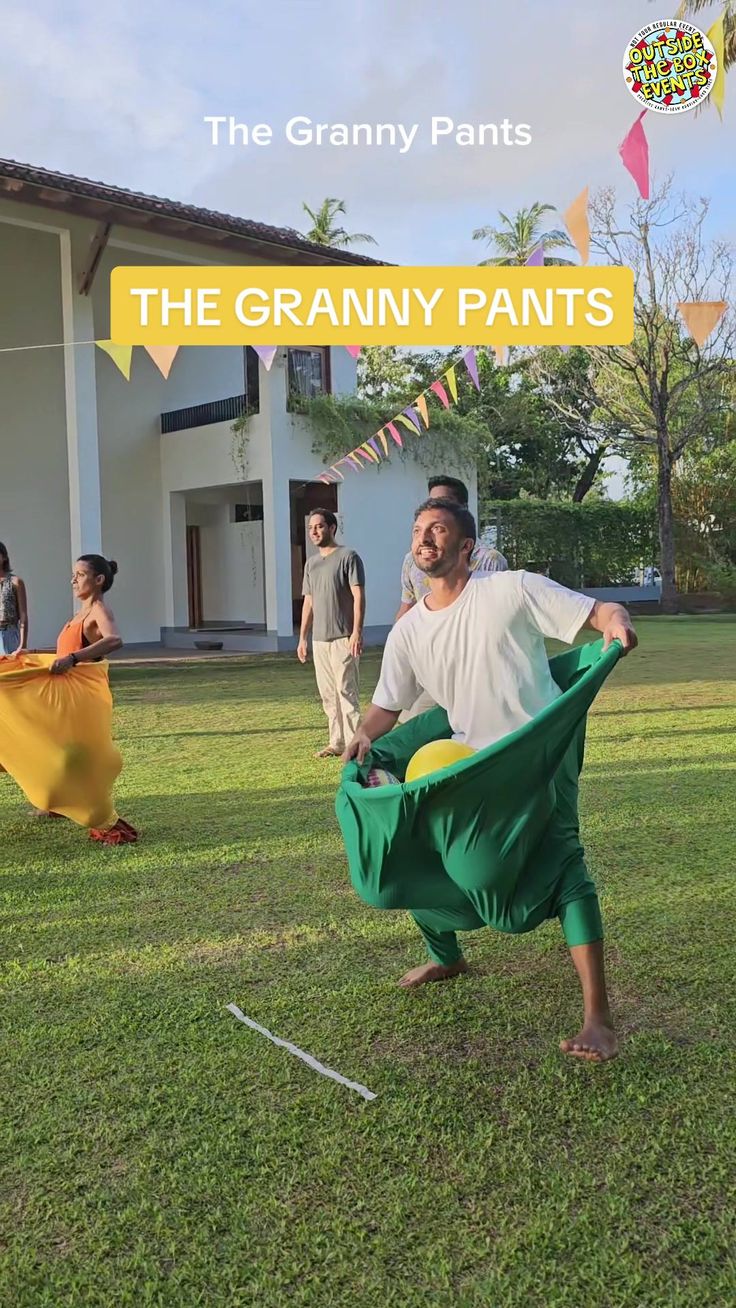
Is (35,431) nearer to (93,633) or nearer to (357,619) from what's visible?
(357,619)

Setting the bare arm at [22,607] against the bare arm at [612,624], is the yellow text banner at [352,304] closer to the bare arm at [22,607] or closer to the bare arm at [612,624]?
the bare arm at [22,607]

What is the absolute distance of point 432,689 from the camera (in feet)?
9.72

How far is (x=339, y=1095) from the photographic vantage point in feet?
8.16

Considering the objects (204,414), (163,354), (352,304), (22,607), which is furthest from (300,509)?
(22,607)

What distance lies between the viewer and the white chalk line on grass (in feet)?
8.25

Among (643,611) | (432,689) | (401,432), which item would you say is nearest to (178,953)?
(432,689)

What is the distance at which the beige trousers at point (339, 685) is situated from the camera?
267 inches

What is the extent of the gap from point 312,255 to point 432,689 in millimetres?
13331

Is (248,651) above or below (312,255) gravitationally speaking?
below

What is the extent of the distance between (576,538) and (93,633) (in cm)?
2245

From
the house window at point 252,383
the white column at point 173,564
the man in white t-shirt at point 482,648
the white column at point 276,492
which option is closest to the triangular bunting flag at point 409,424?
the white column at point 276,492

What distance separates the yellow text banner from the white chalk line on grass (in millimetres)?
7064

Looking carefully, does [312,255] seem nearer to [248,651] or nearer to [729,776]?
[248,651]

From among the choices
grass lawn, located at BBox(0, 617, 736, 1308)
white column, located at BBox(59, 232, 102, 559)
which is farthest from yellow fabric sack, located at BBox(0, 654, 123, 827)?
white column, located at BBox(59, 232, 102, 559)
